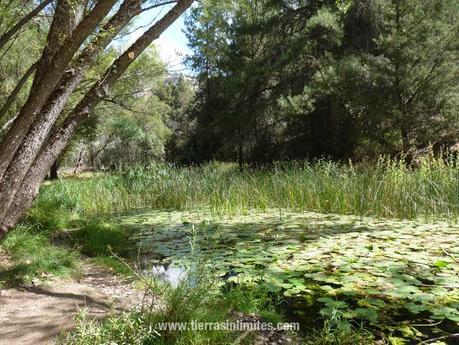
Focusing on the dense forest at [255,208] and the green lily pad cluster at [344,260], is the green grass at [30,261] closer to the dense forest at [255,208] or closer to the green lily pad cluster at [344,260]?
the dense forest at [255,208]

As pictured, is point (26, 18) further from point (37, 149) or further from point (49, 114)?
point (37, 149)

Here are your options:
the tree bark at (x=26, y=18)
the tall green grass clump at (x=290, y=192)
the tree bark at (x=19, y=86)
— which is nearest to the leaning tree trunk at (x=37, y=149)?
the tree bark at (x=26, y=18)

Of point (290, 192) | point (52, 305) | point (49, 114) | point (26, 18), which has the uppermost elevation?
point (26, 18)

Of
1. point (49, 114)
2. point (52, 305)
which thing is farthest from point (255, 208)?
point (52, 305)

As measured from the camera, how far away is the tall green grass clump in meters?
5.60

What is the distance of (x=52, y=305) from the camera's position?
107 inches

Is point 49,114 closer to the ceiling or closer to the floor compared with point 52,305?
closer to the ceiling

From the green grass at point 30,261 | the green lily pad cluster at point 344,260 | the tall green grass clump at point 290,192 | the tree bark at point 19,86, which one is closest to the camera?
the green lily pad cluster at point 344,260

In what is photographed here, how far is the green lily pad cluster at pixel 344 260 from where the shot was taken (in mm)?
2635

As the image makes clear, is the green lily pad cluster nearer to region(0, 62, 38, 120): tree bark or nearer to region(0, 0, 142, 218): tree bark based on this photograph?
region(0, 0, 142, 218): tree bark

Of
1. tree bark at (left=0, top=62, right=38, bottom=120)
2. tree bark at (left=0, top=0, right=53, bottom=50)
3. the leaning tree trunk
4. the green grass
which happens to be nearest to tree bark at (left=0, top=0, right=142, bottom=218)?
the leaning tree trunk

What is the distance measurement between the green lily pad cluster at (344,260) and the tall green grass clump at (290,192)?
445 millimetres

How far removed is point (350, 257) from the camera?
144 inches

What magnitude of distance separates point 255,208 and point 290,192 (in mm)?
677
